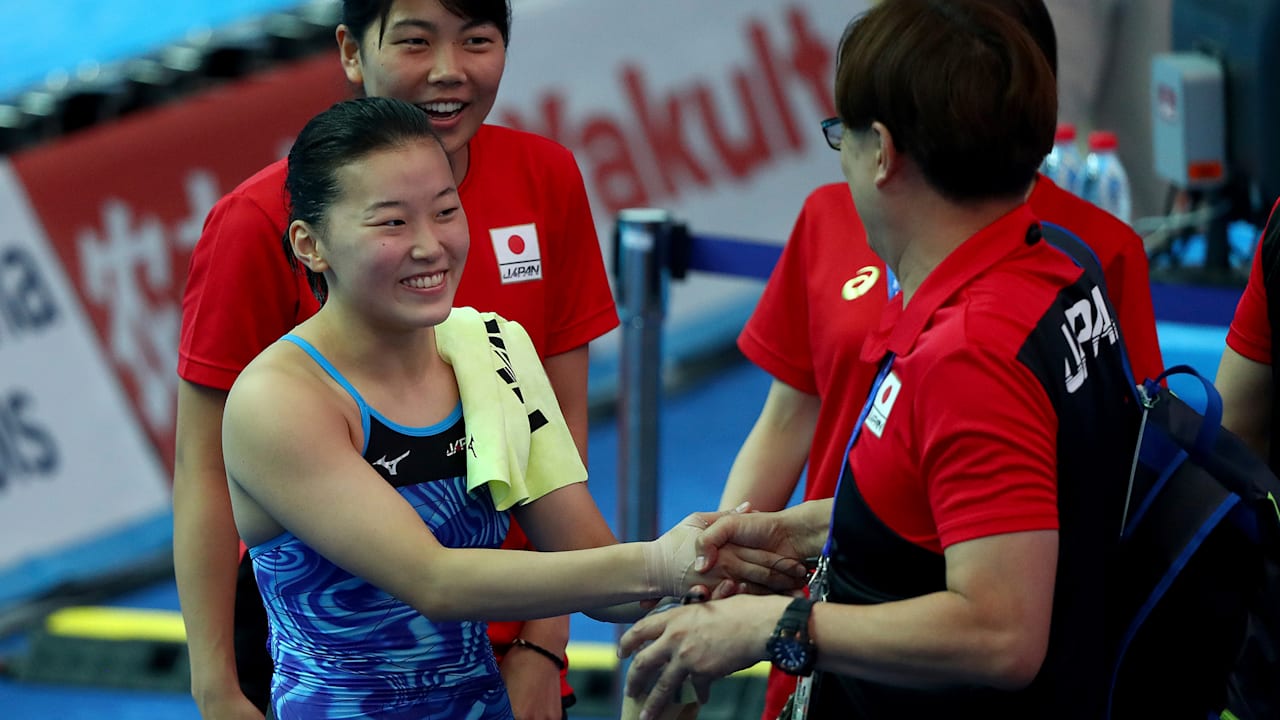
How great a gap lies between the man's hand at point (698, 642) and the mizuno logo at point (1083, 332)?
0.36 m

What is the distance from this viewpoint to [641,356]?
3188 mm

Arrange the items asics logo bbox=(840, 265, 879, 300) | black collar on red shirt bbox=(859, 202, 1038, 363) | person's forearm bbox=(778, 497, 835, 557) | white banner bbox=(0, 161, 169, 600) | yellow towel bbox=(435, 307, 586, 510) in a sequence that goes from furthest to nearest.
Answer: white banner bbox=(0, 161, 169, 600), asics logo bbox=(840, 265, 879, 300), person's forearm bbox=(778, 497, 835, 557), yellow towel bbox=(435, 307, 586, 510), black collar on red shirt bbox=(859, 202, 1038, 363)

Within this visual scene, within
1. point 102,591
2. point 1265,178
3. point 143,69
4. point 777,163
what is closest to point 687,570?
point 1265,178

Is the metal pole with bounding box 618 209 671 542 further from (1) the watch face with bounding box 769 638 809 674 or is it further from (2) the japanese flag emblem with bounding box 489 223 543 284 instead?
(1) the watch face with bounding box 769 638 809 674

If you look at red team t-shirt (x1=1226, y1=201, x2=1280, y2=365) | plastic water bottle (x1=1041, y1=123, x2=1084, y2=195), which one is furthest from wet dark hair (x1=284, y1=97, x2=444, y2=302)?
plastic water bottle (x1=1041, y1=123, x2=1084, y2=195)

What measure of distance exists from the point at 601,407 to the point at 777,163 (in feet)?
3.52

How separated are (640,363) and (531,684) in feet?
4.05

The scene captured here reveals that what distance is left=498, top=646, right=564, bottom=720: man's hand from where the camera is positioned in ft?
6.64

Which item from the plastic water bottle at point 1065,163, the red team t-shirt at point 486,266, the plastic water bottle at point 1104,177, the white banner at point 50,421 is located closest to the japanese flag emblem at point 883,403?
the red team t-shirt at point 486,266

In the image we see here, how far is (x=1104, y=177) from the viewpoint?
12.8ft

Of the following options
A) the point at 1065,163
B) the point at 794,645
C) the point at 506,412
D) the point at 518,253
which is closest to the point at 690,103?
the point at 1065,163

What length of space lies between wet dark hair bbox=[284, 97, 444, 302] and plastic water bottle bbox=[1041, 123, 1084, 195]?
2250 mm

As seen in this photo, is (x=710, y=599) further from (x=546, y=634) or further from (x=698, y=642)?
(x=546, y=634)

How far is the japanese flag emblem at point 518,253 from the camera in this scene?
6.84 ft
